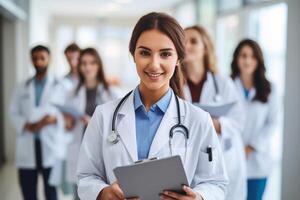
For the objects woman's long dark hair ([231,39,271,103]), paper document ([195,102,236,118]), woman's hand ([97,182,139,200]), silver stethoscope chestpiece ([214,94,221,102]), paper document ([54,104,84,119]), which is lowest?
woman's hand ([97,182,139,200])

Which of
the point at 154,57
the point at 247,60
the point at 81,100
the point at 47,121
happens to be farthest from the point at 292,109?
the point at 154,57

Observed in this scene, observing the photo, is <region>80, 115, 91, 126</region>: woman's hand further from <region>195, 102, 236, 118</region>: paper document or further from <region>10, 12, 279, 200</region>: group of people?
<region>195, 102, 236, 118</region>: paper document

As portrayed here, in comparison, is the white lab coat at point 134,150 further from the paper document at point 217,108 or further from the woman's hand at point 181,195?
the paper document at point 217,108

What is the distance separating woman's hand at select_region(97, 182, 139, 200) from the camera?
1.14m

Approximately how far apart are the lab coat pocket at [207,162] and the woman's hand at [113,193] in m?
0.25

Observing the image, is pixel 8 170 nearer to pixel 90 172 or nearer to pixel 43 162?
pixel 43 162

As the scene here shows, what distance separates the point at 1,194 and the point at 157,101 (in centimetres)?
319

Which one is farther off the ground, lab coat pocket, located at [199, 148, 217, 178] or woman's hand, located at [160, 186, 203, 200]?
lab coat pocket, located at [199, 148, 217, 178]

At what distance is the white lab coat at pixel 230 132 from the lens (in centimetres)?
218

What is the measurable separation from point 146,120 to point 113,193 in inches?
10.2

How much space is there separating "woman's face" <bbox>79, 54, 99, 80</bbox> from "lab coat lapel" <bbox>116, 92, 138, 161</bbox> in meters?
1.68

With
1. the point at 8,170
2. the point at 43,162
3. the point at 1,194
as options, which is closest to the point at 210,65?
the point at 43,162

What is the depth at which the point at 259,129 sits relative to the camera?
2709mm

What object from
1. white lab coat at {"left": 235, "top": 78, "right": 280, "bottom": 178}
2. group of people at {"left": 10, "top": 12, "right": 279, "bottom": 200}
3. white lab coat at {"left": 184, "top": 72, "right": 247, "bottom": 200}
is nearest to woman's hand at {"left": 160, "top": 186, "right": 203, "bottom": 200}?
group of people at {"left": 10, "top": 12, "right": 279, "bottom": 200}
